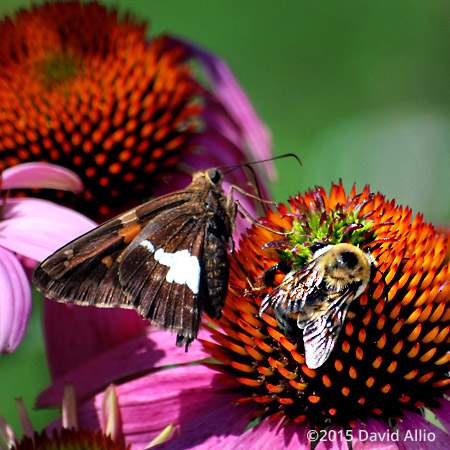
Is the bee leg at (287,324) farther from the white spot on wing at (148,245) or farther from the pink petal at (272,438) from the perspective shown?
the white spot on wing at (148,245)

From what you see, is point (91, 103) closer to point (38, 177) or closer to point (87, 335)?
point (38, 177)

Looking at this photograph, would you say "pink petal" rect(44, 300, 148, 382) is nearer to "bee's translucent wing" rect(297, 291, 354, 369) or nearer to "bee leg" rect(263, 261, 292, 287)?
"bee leg" rect(263, 261, 292, 287)

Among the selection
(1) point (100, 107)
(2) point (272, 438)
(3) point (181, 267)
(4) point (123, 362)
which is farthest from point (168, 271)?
(1) point (100, 107)

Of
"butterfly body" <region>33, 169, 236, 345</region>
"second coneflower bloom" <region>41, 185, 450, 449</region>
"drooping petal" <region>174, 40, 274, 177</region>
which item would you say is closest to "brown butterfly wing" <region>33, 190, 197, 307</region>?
"butterfly body" <region>33, 169, 236, 345</region>

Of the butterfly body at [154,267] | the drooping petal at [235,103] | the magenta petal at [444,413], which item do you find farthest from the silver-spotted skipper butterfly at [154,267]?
the drooping petal at [235,103]

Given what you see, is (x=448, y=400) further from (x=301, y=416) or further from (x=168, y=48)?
(x=168, y=48)

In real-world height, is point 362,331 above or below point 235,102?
below
